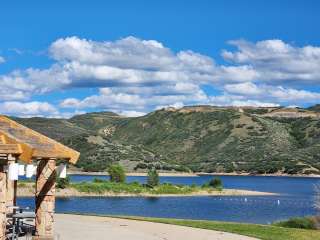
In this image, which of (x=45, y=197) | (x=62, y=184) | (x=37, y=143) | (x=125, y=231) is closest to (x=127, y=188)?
(x=62, y=184)

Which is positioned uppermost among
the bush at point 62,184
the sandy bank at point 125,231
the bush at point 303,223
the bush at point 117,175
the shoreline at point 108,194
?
the bush at point 117,175

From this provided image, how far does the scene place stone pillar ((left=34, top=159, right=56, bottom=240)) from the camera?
59.9ft

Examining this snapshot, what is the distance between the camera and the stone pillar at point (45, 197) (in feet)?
59.9

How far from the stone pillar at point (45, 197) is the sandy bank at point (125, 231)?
66 centimetres

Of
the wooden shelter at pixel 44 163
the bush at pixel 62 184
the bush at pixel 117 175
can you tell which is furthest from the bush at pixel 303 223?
the bush at pixel 117 175

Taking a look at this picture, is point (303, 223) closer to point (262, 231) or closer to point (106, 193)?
point (262, 231)

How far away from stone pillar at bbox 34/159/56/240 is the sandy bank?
0.66 metres

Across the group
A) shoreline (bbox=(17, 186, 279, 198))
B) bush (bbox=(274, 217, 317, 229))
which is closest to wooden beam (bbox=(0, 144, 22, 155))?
bush (bbox=(274, 217, 317, 229))

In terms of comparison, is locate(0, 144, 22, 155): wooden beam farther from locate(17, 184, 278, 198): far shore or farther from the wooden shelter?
locate(17, 184, 278, 198): far shore

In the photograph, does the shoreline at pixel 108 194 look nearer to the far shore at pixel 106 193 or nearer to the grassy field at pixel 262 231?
the far shore at pixel 106 193

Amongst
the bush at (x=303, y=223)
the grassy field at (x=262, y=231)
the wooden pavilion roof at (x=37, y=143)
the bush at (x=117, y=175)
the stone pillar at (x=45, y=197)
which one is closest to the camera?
the wooden pavilion roof at (x=37, y=143)

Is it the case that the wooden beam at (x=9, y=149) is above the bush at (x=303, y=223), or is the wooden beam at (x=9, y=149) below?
above

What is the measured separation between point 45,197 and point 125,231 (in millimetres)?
4630

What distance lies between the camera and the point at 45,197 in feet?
60.0
